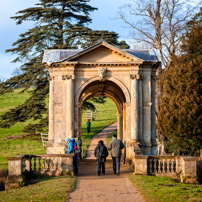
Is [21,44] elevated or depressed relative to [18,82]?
elevated

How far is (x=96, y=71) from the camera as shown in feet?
67.0

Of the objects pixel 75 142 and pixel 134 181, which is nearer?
pixel 134 181

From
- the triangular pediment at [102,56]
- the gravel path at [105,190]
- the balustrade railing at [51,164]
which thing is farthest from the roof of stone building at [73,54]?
the gravel path at [105,190]

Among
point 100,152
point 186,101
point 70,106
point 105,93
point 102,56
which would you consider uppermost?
point 102,56

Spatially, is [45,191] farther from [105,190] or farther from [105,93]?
[105,93]

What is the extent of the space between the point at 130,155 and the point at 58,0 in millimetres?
18710

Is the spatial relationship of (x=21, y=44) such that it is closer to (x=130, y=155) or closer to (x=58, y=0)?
(x=58, y=0)

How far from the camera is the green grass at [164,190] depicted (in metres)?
10.7

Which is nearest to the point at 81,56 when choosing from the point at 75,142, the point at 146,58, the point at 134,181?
the point at 146,58

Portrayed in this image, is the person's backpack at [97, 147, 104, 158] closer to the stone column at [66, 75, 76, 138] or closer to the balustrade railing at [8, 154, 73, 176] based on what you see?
the balustrade railing at [8, 154, 73, 176]

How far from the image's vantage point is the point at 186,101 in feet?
72.9

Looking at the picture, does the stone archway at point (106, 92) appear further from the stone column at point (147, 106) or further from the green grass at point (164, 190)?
the green grass at point (164, 190)

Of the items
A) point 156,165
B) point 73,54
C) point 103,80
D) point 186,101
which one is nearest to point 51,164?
point 156,165

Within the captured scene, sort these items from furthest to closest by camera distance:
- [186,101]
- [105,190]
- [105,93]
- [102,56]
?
[105,93] < [186,101] < [102,56] < [105,190]
